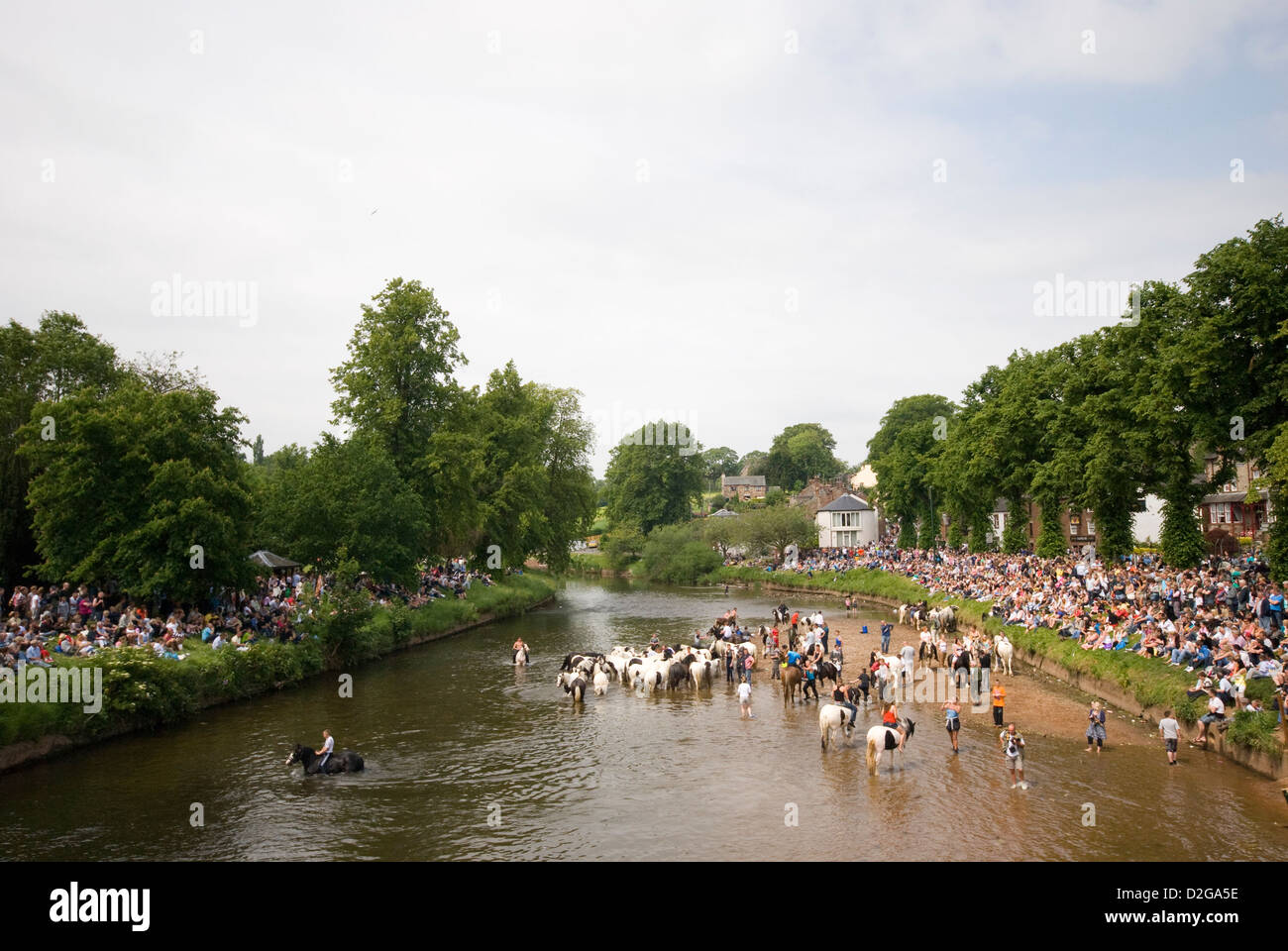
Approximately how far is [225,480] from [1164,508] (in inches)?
1557

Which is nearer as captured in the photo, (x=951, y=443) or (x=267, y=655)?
(x=267, y=655)

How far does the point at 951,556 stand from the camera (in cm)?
6512

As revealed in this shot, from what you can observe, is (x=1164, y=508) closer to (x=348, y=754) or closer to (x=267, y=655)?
(x=348, y=754)

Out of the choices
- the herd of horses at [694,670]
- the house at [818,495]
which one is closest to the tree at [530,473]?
the herd of horses at [694,670]

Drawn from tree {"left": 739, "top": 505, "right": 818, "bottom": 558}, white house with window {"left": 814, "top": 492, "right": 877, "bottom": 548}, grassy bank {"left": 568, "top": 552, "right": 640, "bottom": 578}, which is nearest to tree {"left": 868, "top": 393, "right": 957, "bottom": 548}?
white house with window {"left": 814, "top": 492, "right": 877, "bottom": 548}

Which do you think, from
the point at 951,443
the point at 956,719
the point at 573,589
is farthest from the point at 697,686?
the point at 573,589

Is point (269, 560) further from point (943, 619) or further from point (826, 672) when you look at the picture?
point (943, 619)

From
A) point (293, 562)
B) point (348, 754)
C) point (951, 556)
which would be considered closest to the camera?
point (348, 754)

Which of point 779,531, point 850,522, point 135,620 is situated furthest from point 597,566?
point 135,620

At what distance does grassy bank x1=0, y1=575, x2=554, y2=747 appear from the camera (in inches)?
906

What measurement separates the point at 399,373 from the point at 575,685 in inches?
1063

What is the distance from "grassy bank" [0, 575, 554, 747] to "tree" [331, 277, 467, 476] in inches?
435

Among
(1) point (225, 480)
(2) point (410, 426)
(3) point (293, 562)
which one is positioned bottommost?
(3) point (293, 562)

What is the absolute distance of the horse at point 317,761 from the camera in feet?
70.8
